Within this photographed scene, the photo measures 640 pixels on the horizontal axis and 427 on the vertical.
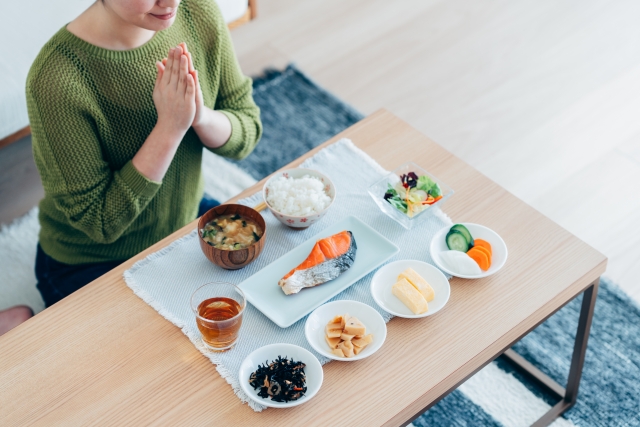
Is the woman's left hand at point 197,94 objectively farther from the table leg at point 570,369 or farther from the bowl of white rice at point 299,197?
the table leg at point 570,369

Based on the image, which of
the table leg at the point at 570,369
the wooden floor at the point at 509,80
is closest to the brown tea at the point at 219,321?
the table leg at the point at 570,369

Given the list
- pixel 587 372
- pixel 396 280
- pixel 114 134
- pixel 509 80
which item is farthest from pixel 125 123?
pixel 509 80

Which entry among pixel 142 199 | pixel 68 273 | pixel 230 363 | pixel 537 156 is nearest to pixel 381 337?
pixel 230 363

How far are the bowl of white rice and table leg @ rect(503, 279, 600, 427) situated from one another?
0.59 metres

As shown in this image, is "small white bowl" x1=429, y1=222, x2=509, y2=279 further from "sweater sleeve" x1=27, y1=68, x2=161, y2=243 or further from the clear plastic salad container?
"sweater sleeve" x1=27, y1=68, x2=161, y2=243

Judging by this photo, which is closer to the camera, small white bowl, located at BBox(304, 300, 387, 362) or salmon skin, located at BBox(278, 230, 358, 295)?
small white bowl, located at BBox(304, 300, 387, 362)

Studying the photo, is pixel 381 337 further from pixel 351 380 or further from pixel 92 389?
pixel 92 389

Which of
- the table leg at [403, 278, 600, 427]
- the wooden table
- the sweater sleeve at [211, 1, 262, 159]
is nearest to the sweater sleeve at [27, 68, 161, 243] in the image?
the wooden table

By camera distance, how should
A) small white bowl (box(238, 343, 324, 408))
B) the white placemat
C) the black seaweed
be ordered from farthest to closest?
the black seaweed → the white placemat → small white bowl (box(238, 343, 324, 408))

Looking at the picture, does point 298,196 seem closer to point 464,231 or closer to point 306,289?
point 306,289

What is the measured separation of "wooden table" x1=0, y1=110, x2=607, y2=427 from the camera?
1.28m

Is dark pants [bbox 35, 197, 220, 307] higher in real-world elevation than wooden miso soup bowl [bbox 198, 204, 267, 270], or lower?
lower

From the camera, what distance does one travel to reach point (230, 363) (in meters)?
1.34

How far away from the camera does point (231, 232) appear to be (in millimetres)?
1512
